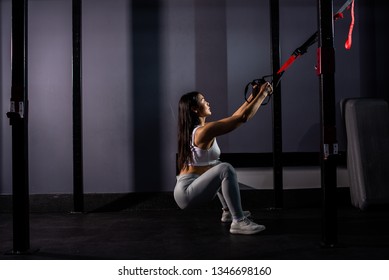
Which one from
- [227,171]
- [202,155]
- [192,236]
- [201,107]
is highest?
[201,107]

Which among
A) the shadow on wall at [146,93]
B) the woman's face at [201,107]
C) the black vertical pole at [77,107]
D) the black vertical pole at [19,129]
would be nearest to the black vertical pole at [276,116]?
the shadow on wall at [146,93]

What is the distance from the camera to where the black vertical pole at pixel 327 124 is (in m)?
3.02

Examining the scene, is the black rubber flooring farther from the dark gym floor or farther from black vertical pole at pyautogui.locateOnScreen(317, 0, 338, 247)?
black vertical pole at pyautogui.locateOnScreen(317, 0, 338, 247)

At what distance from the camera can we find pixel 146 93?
5.09 m

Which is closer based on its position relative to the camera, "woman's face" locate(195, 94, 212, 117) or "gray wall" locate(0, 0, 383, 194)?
"woman's face" locate(195, 94, 212, 117)

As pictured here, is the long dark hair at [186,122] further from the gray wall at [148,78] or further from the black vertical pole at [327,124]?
the gray wall at [148,78]

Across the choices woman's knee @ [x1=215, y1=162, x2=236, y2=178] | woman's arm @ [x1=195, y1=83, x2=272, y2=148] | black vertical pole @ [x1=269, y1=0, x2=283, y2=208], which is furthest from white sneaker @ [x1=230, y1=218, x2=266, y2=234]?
black vertical pole @ [x1=269, y1=0, x2=283, y2=208]

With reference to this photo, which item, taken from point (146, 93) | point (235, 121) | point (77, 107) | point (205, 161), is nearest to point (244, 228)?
point (205, 161)

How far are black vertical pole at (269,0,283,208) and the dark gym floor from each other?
273 mm

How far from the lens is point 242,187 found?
16.5ft

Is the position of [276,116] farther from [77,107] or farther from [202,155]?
[77,107]

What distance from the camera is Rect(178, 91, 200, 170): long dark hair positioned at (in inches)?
139

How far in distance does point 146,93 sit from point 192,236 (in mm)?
2181

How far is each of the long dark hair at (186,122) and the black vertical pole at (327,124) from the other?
1061mm
